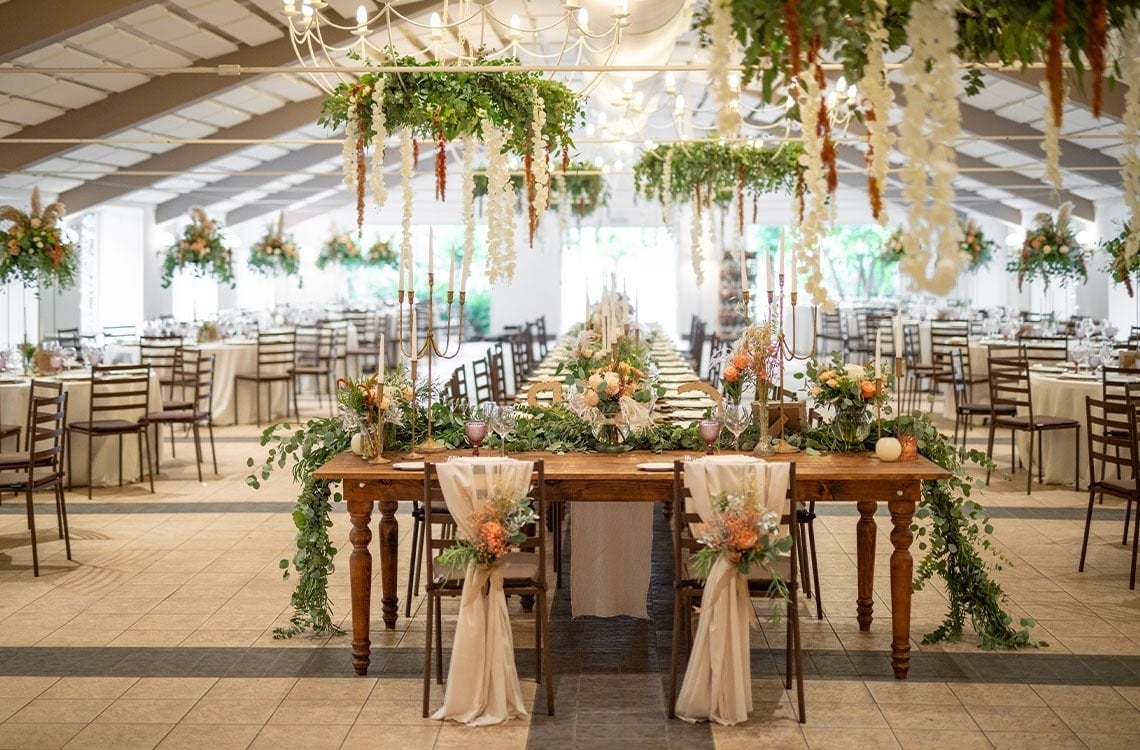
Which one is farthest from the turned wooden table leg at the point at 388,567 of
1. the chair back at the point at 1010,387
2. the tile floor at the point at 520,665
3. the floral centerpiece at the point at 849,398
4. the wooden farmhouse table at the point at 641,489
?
the chair back at the point at 1010,387

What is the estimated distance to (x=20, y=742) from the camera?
13.9ft

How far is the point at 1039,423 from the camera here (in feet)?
29.1

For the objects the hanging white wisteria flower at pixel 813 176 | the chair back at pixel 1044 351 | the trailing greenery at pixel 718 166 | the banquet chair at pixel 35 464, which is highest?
the trailing greenery at pixel 718 166

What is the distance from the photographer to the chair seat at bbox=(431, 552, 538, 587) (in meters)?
4.53

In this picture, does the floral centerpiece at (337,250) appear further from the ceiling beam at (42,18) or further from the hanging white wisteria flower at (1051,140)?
the hanging white wisteria flower at (1051,140)

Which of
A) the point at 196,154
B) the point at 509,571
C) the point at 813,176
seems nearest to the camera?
the point at 813,176

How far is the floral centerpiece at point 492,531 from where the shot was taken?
174 inches

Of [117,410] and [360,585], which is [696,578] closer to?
[360,585]

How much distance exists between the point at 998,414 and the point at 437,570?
20.9ft

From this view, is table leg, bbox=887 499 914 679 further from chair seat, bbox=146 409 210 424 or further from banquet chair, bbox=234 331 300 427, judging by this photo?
banquet chair, bbox=234 331 300 427

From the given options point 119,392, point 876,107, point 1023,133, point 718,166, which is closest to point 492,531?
point 876,107

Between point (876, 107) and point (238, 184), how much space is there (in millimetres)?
18317

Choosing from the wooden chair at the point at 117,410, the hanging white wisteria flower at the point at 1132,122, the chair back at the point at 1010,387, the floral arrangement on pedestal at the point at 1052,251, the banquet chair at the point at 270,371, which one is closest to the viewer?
the hanging white wisteria flower at the point at 1132,122

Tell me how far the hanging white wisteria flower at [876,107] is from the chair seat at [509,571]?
1986mm
